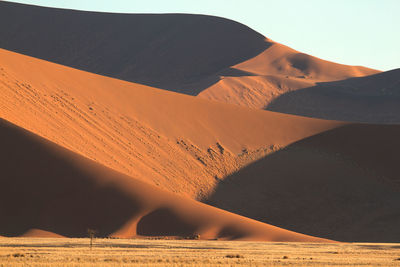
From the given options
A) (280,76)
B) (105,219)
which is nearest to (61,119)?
(105,219)

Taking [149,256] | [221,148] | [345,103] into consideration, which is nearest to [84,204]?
[149,256]

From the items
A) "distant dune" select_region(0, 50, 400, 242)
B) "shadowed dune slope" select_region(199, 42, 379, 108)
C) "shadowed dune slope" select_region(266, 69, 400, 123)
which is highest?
"distant dune" select_region(0, 50, 400, 242)

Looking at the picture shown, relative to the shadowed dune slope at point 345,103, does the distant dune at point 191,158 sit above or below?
above

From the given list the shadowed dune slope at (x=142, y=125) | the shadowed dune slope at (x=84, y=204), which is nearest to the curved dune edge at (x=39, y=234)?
the shadowed dune slope at (x=84, y=204)

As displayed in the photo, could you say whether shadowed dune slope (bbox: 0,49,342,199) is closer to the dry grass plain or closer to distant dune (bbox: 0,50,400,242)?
distant dune (bbox: 0,50,400,242)

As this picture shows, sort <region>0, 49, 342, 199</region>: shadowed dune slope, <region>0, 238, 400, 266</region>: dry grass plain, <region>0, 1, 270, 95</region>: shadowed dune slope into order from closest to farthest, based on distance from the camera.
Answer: <region>0, 238, 400, 266</region>: dry grass plain < <region>0, 49, 342, 199</region>: shadowed dune slope < <region>0, 1, 270, 95</region>: shadowed dune slope

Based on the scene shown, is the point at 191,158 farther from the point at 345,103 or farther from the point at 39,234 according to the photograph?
the point at 345,103

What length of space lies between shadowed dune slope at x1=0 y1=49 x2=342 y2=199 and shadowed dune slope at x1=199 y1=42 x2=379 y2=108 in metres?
31.0

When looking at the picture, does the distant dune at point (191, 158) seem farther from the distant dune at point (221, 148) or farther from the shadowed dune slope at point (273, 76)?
the shadowed dune slope at point (273, 76)

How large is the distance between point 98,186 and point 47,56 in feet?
351

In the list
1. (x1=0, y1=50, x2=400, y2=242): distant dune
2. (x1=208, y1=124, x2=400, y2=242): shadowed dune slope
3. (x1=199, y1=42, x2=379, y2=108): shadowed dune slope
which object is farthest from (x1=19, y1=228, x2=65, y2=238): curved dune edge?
(x1=199, y1=42, x2=379, y2=108): shadowed dune slope

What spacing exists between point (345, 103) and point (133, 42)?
187ft

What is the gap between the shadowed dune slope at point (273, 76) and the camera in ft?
358

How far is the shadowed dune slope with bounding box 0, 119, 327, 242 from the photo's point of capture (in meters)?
43.7
